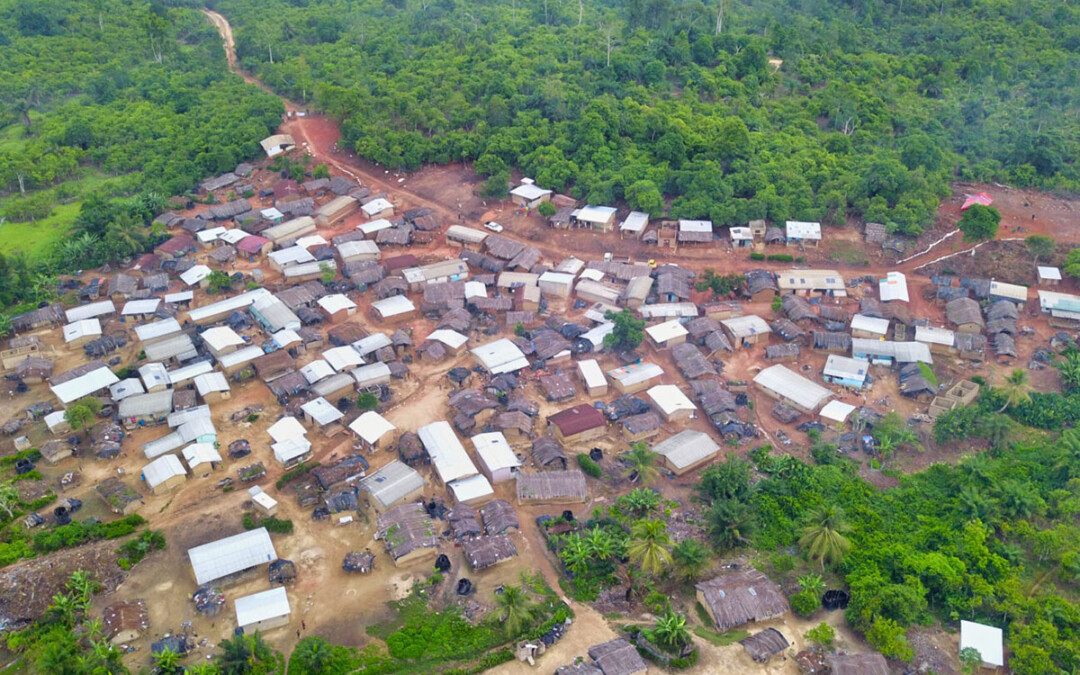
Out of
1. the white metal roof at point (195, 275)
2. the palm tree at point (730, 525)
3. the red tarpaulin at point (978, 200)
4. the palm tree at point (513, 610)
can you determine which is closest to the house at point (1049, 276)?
the red tarpaulin at point (978, 200)

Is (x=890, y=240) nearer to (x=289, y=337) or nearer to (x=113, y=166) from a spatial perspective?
(x=289, y=337)

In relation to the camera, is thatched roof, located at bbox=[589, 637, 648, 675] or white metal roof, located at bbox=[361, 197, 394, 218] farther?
white metal roof, located at bbox=[361, 197, 394, 218]

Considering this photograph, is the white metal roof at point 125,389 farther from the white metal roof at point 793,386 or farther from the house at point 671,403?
the white metal roof at point 793,386

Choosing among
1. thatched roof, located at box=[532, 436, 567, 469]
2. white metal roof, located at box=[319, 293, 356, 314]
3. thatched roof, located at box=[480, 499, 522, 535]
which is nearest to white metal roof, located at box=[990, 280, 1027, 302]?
thatched roof, located at box=[532, 436, 567, 469]

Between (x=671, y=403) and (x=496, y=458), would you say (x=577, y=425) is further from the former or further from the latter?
(x=671, y=403)

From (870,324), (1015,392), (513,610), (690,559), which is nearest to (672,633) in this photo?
(690,559)

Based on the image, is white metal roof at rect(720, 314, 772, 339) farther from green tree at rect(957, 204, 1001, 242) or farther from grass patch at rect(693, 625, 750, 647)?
grass patch at rect(693, 625, 750, 647)

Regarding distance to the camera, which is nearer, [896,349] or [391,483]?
[391,483]
